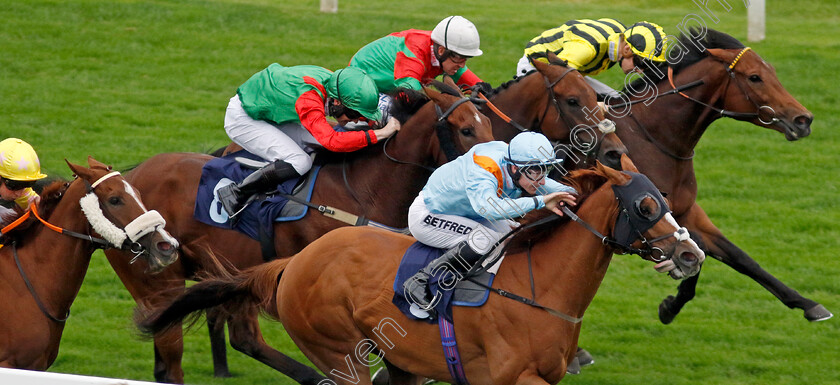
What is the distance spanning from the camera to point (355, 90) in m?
6.27

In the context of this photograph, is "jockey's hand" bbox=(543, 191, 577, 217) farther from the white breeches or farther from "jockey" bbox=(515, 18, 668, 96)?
"jockey" bbox=(515, 18, 668, 96)

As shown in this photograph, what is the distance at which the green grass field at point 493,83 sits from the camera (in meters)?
7.39

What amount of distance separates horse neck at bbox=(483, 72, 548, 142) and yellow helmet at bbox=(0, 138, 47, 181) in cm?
266

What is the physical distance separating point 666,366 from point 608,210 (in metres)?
2.89

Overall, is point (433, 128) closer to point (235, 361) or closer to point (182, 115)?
point (235, 361)

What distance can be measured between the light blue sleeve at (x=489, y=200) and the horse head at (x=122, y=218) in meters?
1.75

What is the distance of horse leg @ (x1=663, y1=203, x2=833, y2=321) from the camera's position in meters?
6.74

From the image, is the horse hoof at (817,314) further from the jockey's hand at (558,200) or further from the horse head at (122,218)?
the horse head at (122,218)

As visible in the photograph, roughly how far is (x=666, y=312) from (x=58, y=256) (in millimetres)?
4125

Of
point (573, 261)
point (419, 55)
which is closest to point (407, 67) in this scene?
point (419, 55)

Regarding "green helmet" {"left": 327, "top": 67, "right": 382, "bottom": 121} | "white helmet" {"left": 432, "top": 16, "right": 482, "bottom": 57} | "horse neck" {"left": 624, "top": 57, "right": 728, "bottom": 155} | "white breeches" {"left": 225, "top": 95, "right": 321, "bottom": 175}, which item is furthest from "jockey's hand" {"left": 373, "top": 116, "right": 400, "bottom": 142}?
"horse neck" {"left": 624, "top": 57, "right": 728, "bottom": 155}

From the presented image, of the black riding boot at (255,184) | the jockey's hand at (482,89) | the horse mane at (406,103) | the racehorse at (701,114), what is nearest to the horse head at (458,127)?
the horse mane at (406,103)

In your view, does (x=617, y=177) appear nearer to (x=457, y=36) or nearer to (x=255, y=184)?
(x=457, y=36)

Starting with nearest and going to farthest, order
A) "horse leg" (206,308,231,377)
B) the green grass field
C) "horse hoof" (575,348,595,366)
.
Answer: "horse leg" (206,308,231,377), "horse hoof" (575,348,595,366), the green grass field
